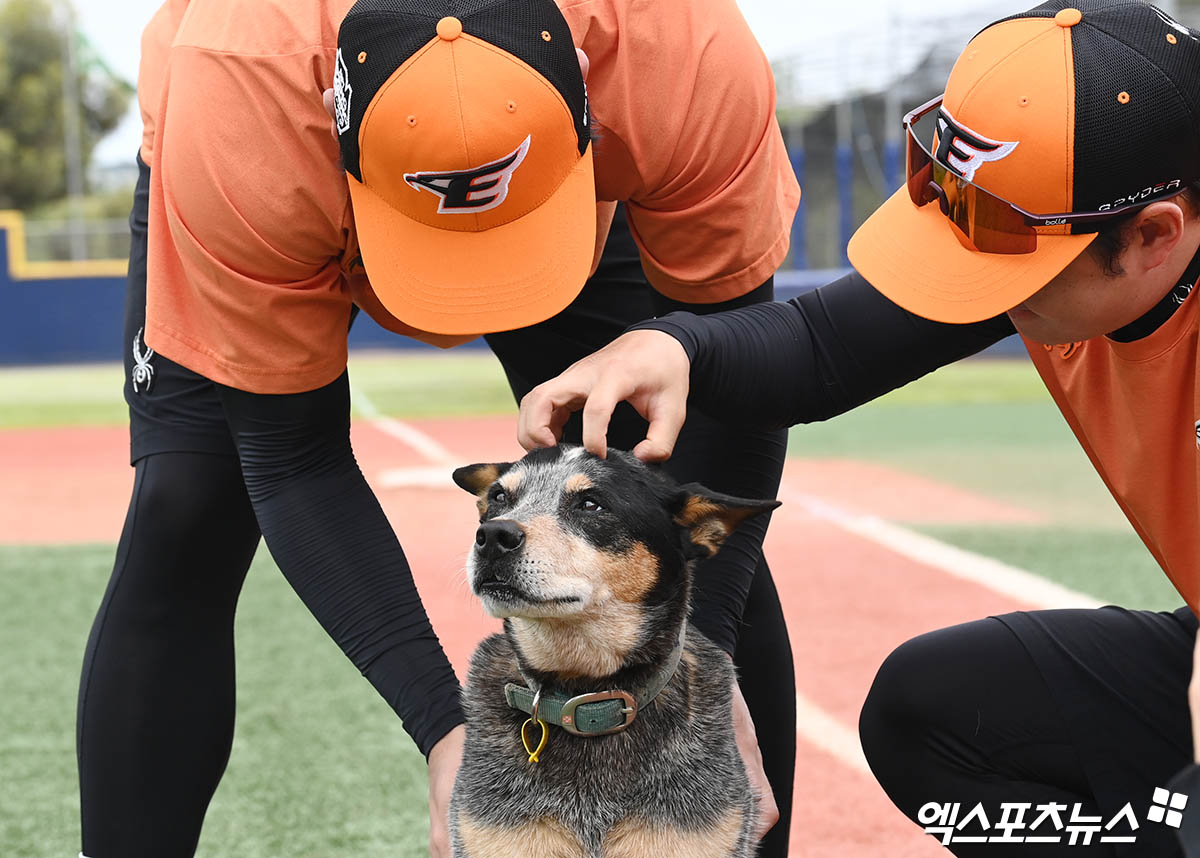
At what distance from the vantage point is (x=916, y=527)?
761 cm

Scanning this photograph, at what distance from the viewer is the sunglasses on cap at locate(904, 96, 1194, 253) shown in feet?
7.04

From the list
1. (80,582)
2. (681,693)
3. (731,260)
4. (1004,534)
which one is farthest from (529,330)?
(1004,534)

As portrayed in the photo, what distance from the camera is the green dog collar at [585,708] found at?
8.08 feet

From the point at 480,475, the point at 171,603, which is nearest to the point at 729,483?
the point at 480,475

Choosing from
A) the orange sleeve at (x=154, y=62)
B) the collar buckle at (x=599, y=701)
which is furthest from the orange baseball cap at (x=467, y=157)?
the orange sleeve at (x=154, y=62)

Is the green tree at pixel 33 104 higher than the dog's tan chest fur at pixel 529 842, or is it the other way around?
the dog's tan chest fur at pixel 529 842

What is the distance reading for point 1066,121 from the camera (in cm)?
209

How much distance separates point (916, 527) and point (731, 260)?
522 centimetres

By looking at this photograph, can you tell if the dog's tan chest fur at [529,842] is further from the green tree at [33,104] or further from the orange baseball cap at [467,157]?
the green tree at [33,104]

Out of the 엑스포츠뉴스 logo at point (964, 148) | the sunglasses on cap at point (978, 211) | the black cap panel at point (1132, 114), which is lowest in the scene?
the sunglasses on cap at point (978, 211)

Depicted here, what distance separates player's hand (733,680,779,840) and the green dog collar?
0.88 ft

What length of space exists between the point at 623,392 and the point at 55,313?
2472cm

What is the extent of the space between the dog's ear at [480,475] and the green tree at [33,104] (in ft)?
164

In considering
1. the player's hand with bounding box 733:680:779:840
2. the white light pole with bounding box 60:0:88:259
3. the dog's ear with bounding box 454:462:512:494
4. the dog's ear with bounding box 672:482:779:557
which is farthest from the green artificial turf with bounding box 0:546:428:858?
the white light pole with bounding box 60:0:88:259
